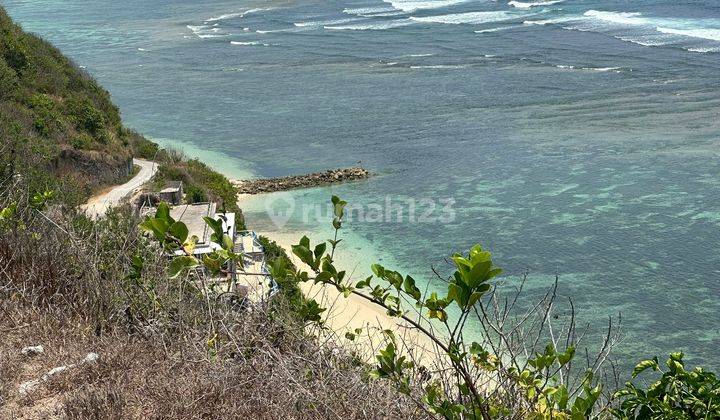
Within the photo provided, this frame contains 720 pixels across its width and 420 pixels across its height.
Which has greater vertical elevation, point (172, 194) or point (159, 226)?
point (159, 226)

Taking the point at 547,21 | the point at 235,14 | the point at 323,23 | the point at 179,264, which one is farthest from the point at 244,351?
the point at 235,14

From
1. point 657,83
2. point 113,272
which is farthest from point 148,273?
point 657,83

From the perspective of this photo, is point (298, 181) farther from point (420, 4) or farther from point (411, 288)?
point (420, 4)

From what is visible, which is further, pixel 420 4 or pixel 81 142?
pixel 420 4

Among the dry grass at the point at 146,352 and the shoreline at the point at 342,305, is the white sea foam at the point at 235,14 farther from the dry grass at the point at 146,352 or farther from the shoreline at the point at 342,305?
the dry grass at the point at 146,352

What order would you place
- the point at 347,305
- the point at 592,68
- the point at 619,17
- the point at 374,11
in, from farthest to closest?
the point at 374,11
the point at 619,17
the point at 592,68
the point at 347,305

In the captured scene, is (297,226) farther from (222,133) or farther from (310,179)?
(222,133)
